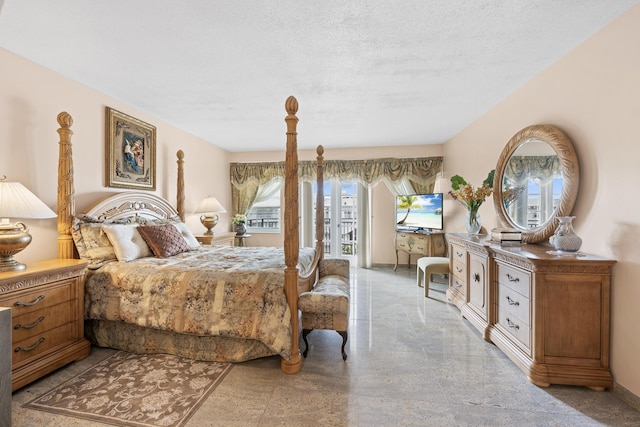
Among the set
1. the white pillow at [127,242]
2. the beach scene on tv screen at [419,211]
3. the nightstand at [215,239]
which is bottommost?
the nightstand at [215,239]

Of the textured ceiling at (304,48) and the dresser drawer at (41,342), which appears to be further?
the dresser drawer at (41,342)

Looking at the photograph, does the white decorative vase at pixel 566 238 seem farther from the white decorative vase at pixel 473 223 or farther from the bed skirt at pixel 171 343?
the bed skirt at pixel 171 343

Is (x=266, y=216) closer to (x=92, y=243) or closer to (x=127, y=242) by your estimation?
(x=127, y=242)

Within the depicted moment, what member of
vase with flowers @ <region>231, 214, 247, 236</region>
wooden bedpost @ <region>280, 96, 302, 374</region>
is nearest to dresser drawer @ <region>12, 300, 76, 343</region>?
wooden bedpost @ <region>280, 96, 302, 374</region>

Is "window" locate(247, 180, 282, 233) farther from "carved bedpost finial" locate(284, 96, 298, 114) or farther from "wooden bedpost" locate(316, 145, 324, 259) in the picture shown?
"carved bedpost finial" locate(284, 96, 298, 114)

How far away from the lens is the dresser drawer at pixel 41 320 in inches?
74.9

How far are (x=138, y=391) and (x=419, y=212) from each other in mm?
4631

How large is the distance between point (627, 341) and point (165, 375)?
3.13 meters

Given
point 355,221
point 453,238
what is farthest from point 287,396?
point 355,221

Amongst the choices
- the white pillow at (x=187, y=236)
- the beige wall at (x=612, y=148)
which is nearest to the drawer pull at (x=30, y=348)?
the white pillow at (x=187, y=236)

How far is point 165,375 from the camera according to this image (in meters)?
2.13

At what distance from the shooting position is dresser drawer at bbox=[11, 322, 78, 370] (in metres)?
1.90

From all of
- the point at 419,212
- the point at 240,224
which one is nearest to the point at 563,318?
the point at 419,212

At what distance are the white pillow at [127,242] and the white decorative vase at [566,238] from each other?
11.8 feet
